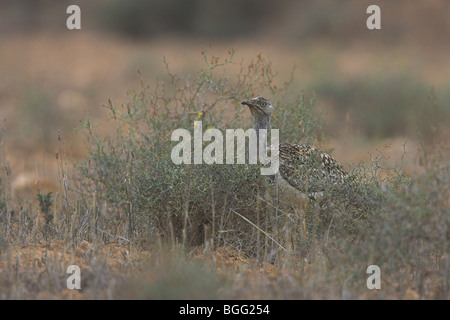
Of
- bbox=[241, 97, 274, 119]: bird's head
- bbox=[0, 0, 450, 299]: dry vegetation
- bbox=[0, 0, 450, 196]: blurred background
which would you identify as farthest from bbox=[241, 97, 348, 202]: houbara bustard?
bbox=[0, 0, 450, 196]: blurred background

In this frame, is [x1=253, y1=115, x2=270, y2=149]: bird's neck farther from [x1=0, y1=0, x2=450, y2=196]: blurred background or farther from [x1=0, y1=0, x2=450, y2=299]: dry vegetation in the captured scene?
[x1=0, y1=0, x2=450, y2=196]: blurred background

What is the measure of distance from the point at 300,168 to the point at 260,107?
0.74 m

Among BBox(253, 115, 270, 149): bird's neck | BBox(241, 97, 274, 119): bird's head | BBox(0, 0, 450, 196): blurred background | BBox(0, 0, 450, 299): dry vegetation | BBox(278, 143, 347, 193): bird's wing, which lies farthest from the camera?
BBox(0, 0, 450, 196): blurred background

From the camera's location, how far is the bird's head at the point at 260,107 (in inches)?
214

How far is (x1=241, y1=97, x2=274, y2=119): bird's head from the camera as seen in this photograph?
17.8ft

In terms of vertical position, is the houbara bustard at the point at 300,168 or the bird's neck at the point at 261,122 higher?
the bird's neck at the point at 261,122

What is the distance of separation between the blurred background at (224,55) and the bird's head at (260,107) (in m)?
0.58

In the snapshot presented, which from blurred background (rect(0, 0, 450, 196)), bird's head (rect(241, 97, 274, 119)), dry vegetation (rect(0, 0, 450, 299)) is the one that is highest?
blurred background (rect(0, 0, 450, 196))

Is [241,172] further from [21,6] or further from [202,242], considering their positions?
[21,6]

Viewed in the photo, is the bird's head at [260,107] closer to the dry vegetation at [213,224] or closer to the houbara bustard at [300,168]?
the houbara bustard at [300,168]

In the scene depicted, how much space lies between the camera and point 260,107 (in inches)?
215

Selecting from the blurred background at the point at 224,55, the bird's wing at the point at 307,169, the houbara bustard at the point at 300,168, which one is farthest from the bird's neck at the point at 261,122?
the blurred background at the point at 224,55

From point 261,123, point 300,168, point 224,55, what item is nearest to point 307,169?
point 300,168
